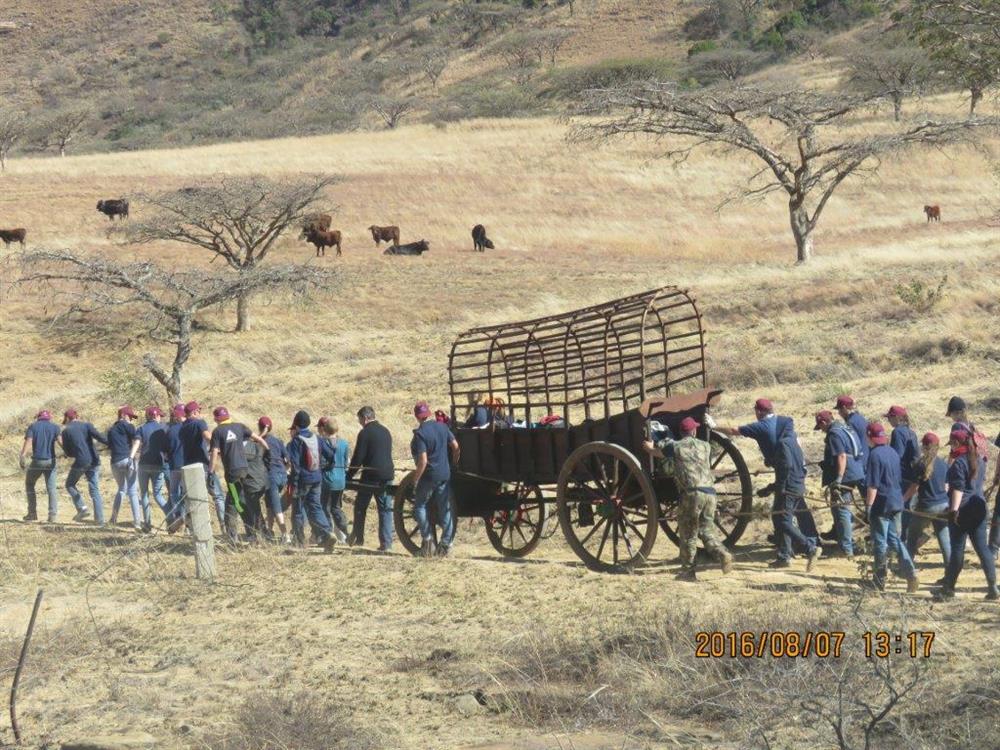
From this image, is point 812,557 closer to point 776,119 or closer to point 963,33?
point 963,33

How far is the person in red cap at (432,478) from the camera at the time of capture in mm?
12922

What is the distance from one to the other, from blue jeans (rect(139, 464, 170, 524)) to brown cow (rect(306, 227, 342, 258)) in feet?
81.1

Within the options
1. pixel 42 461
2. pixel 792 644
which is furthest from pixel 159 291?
pixel 792 644

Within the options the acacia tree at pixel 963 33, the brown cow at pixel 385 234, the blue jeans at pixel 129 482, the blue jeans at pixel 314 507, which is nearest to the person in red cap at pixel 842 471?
the blue jeans at pixel 314 507

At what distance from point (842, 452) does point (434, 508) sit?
4.03 metres

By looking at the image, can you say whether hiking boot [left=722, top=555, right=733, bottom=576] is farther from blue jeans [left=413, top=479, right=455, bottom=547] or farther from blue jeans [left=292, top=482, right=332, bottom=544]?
blue jeans [left=292, top=482, right=332, bottom=544]

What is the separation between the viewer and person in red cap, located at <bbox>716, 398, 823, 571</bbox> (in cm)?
1243

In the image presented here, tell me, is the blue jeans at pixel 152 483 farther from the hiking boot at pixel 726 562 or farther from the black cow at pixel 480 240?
the black cow at pixel 480 240

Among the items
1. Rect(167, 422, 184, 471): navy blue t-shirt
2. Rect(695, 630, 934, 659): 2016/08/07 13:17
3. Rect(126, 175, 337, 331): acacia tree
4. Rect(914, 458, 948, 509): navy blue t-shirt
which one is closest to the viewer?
Rect(695, 630, 934, 659): 2016/08/07 13:17

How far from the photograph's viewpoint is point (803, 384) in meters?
23.5

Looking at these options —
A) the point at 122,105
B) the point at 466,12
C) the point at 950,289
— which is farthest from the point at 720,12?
the point at 950,289

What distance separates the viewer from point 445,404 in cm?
2497

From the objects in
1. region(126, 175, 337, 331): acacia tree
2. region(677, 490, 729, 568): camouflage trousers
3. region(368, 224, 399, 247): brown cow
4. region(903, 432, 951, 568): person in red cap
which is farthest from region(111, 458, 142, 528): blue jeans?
region(368, 224, 399, 247): brown cow

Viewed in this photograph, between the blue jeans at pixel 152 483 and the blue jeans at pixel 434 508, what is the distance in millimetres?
4028
